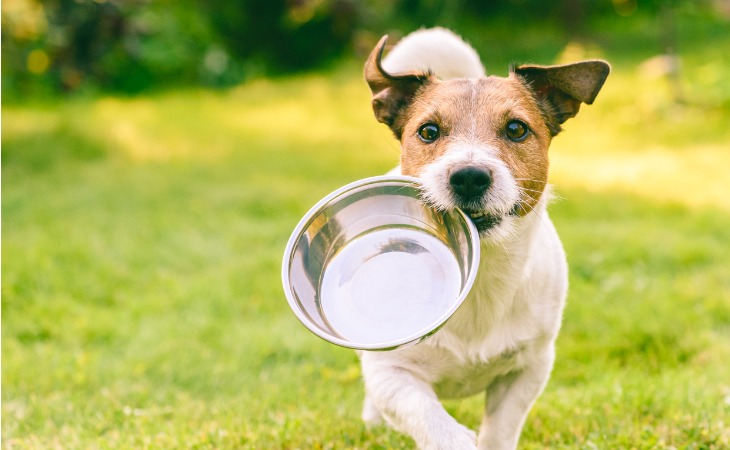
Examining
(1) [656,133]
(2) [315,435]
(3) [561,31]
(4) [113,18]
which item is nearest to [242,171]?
(4) [113,18]

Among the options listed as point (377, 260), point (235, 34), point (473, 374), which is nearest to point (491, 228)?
point (377, 260)

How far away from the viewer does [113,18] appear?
9.11 m

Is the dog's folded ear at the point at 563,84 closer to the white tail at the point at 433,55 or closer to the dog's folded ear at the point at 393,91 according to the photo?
the dog's folded ear at the point at 393,91

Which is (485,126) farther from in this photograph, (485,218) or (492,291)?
(492,291)

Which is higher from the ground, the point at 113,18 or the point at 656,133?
the point at 113,18

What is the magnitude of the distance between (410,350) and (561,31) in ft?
47.1

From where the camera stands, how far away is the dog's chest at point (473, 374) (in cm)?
373

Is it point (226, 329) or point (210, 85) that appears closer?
point (226, 329)

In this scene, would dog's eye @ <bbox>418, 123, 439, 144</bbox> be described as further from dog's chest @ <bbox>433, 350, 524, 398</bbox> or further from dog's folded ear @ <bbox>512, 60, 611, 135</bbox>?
dog's chest @ <bbox>433, 350, 524, 398</bbox>

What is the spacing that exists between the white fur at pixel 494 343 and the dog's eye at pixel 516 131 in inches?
8.7

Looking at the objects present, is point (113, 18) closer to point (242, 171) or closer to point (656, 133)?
point (242, 171)

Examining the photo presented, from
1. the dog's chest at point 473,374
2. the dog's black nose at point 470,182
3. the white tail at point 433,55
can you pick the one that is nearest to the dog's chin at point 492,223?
the dog's black nose at point 470,182

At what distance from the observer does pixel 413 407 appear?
339cm

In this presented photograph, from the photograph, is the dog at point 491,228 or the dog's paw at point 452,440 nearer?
the dog's paw at point 452,440
